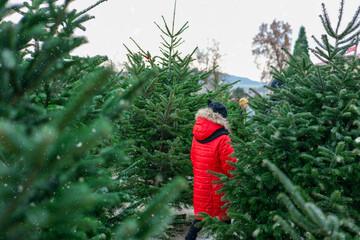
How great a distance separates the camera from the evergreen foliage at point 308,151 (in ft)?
5.98

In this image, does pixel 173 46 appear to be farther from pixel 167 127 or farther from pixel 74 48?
pixel 74 48

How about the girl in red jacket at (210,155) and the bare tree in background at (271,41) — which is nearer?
the girl in red jacket at (210,155)

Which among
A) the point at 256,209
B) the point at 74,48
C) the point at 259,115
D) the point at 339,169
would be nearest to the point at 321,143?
the point at 339,169

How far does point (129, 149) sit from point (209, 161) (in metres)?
1.83

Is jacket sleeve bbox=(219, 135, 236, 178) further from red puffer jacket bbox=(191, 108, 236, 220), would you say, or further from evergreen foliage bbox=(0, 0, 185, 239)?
evergreen foliage bbox=(0, 0, 185, 239)

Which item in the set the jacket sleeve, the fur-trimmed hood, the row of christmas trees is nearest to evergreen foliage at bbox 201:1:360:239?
the row of christmas trees

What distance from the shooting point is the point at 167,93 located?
4672mm

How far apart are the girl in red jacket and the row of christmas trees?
21.9 inches

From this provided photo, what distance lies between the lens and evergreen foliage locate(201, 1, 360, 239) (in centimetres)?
182

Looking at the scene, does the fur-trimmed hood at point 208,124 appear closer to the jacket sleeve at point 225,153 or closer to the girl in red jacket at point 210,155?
the girl in red jacket at point 210,155

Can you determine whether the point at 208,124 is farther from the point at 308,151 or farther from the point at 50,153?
the point at 50,153

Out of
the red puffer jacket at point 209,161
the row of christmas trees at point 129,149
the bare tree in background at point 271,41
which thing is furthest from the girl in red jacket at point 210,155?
the bare tree in background at point 271,41

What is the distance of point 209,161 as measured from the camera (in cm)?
343

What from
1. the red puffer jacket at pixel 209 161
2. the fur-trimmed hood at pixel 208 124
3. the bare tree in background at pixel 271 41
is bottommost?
the red puffer jacket at pixel 209 161
